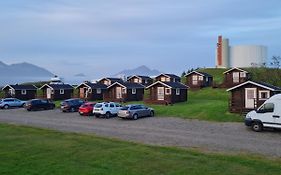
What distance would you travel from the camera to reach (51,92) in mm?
68188

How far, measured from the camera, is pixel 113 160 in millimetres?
16750

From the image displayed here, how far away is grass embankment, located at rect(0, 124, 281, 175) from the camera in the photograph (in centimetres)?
1485

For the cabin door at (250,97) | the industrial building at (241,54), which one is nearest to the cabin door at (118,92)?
the cabin door at (250,97)

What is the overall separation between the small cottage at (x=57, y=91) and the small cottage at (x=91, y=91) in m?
4.24

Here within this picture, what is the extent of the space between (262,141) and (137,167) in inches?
451

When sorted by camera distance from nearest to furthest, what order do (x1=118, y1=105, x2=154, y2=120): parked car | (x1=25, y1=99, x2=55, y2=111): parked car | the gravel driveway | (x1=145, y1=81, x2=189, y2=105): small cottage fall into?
1. the gravel driveway
2. (x1=118, y1=105, x2=154, y2=120): parked car
3. (x1=145, y1=81, x2=189, y2=105): small cottage
4. (x1=25, y1=99, x2=55, y2=111): parked car

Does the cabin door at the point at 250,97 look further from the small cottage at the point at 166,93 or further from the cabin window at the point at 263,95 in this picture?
the small cottage at the point at 166,93

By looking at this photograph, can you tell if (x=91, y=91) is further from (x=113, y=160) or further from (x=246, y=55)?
(x=246, y=55)

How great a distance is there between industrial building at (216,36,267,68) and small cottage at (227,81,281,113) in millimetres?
77841

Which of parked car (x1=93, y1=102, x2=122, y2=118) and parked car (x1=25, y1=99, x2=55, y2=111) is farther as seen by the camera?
parked car (x1=25, y1=99, x2=55, y2=111)

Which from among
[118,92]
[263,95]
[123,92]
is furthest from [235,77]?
[263,95]

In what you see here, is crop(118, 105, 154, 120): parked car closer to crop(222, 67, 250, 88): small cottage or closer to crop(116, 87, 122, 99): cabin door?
crop(116, 87, 122, 99): cabin door

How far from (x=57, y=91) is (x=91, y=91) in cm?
772

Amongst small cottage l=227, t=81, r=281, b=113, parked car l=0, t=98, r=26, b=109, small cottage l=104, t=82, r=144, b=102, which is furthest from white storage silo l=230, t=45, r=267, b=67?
small cottage l=227, t=81, r=281, b=113
